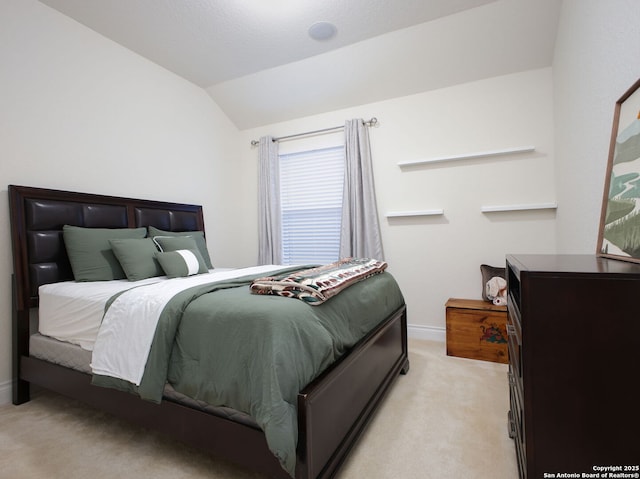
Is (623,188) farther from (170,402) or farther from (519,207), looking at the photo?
(170,402)

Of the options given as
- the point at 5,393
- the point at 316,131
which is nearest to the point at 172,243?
the point at 5,393

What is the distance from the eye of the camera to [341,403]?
4.72ft

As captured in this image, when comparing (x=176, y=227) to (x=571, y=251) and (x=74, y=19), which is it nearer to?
(x=74, y=19)

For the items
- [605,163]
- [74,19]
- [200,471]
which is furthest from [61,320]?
[605,163]

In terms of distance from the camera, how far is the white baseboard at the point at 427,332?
3199 millimetres

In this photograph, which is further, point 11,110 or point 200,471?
point 11,110

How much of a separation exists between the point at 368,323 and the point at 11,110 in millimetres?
2786

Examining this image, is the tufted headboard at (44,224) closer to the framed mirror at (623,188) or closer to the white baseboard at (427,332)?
the white baseboard at (427,332)

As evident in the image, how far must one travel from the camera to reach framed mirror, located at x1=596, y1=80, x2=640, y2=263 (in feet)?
3.84

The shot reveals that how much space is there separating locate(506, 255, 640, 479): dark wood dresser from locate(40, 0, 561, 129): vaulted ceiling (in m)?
2.54

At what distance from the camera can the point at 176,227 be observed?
3271mm

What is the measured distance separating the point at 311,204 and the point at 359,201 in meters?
0.69

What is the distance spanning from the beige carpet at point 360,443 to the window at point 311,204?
199 centimetres

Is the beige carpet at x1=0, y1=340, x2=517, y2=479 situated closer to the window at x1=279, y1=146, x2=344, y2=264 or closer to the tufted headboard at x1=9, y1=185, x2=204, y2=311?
the tufted headboard at x1=9, y1=185, x2=204, y2=311
